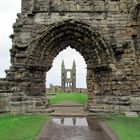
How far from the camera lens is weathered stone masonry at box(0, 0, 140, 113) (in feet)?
49.5

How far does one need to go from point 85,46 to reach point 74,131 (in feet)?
24.7

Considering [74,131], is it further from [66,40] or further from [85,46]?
[66,40]

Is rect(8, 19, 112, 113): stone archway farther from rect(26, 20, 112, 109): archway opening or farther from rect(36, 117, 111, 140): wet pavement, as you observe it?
rect(36, 117, 111, 140): wet pavement

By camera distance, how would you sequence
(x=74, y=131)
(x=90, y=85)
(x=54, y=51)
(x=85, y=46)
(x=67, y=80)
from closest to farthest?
(x=74, y=131)
(x=85, y=46)
(x=54, y=51)
(x=90, y=85)
(x=67, y=80)

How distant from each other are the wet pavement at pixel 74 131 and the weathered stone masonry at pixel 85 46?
3824 mm

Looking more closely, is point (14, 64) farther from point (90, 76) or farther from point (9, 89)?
point (90, 76)

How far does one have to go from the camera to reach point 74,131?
982 cm

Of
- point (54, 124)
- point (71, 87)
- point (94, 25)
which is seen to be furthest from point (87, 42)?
point (71, 87)

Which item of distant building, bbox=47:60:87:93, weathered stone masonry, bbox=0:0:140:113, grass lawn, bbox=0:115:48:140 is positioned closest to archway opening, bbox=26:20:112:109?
weathered stone masonry, bbox=0:0:140:113

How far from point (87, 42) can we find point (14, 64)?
3.99 m

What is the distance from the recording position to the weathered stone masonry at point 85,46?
Answer: 49.5ft

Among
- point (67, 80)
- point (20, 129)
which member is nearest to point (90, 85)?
point (20, 129)

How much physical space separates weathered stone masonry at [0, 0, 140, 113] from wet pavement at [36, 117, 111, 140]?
12.5 ft

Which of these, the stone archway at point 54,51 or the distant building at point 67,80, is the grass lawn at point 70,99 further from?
the distant building at point 67,80
